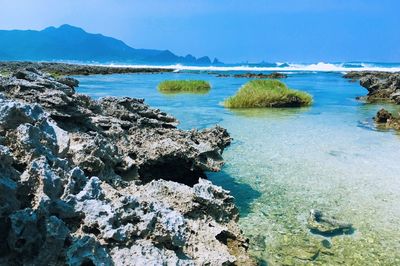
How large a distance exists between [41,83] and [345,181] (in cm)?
652

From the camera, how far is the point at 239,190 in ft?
27.6

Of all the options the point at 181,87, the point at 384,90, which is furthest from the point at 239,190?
the point at 181,87

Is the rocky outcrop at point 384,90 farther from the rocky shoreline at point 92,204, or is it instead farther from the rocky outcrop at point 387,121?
the rocky shoreline at point 92,204

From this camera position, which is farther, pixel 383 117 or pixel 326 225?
pixel 383 117

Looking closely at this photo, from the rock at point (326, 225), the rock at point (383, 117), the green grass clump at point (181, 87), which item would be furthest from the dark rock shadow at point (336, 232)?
the green grass clump at point (181, 87)

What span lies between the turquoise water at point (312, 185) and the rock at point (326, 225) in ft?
0.39

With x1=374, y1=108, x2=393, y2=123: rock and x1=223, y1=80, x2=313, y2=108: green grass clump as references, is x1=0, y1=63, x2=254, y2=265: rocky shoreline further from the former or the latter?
x1=223, y1=80, x2=313, y2=108: green grass clump

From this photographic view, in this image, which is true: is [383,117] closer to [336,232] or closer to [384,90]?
[336,232]

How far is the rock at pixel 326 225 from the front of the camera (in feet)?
21.2

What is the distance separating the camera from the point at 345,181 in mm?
9016

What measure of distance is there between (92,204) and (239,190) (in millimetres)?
4452

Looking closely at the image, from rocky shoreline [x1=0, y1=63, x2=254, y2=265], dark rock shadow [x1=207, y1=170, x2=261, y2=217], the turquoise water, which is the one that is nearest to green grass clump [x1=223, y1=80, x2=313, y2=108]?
the turquoise water

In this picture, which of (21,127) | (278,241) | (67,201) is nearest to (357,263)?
(278,241)

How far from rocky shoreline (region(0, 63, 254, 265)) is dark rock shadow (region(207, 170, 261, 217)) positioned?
119 cm
